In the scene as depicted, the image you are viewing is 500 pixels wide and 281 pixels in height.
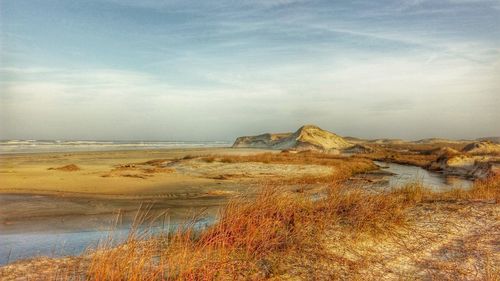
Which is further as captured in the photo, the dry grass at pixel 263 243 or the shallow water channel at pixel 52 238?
the shallow water channel at pixel 52 238

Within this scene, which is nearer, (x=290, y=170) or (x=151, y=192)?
(x=151, y=192)

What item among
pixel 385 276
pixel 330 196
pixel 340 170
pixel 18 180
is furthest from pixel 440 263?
pixel 340 170

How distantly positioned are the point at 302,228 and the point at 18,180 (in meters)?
13.7

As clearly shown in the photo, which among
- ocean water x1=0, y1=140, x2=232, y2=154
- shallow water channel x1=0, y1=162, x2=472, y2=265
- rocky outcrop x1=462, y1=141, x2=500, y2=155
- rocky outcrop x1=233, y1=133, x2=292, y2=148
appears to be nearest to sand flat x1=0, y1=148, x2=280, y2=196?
shallow water channel x1=0, y1=162, x2=472, y2=265

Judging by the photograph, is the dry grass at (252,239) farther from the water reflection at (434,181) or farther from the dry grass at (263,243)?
the water reflection at (434,181)

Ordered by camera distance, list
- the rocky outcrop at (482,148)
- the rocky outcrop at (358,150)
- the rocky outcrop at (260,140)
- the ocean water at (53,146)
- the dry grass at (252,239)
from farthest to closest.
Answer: the rocky outcrop at (260,140), the rocky outcrop at (358,150), the ocean water at (53,146), the rocky outcrop at (482,148), the dry grass at (252,239)

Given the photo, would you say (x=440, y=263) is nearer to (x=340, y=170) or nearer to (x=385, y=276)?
(x=385, y=276)

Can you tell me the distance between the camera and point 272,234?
A: 784cm

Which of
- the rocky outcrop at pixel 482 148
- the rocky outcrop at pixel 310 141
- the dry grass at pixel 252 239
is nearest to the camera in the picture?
the dry grass at pixel 252 239

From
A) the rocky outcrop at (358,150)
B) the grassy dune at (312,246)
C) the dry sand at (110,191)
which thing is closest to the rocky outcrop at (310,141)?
the rocky outcrop at (358,150)

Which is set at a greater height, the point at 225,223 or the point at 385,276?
the point at 225,223

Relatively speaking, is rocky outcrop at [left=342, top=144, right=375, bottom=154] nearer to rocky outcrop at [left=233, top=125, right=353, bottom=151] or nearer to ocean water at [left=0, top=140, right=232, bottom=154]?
rocky outcrop at [left=233, top=125, right=353, bottom=151]

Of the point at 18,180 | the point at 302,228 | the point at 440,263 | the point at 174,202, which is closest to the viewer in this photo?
the point at 440,263

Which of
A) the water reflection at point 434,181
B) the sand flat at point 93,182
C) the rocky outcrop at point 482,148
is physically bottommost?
the water reflection at point 434,181
